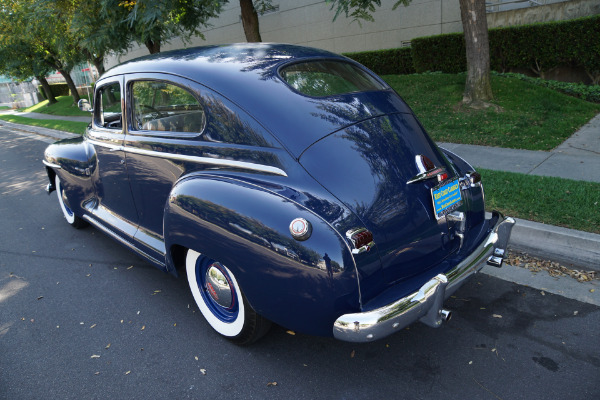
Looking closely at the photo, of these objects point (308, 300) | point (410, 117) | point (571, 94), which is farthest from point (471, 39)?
point (308, 300)

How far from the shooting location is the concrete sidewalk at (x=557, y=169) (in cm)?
369

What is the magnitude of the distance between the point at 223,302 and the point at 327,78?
1.72 metres

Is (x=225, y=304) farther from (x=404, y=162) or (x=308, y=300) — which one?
(x=404, y=162)

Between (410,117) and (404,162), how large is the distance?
0.51 metres

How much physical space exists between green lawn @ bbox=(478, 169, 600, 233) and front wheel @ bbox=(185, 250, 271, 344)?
289 cm

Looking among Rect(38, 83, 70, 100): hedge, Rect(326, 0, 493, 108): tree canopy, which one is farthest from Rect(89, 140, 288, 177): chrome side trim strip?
Rect(38, 83, 70, 100): hedge

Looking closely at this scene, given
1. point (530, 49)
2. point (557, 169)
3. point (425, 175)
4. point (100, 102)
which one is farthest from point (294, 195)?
point (530, 49)

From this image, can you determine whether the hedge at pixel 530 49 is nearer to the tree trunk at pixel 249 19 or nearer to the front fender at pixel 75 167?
the tree trunk at pixel 249 19

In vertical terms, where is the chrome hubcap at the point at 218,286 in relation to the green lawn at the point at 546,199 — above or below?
above

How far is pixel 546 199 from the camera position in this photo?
457 cm

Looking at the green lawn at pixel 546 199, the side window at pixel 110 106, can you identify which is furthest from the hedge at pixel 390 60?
the side window at pixel 110 106

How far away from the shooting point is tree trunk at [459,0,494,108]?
8.07 m

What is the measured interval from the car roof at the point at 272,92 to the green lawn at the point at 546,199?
2066 mm

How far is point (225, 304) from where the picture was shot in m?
2.97
